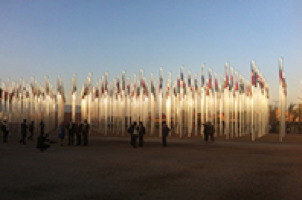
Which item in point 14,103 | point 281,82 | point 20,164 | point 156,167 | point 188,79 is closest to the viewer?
point 156,167

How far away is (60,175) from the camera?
11.2 meters

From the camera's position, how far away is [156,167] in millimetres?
13062

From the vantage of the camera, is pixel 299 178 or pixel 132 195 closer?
pixel 132 195

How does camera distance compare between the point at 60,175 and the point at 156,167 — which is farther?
the point at 156,167

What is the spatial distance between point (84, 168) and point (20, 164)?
3.13 metres

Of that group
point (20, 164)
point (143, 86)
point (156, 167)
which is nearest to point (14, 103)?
point (143, 86)

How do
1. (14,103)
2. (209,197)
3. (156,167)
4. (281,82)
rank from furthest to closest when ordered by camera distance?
(14,103) < (281,82) < (156,167) < (209,197)

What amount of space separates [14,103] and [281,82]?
105 feet

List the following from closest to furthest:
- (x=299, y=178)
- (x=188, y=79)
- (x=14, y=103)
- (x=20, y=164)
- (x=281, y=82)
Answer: (x=299, y=178) < (x=20, y=164) < (x=281, y=82) < (x=188, y=79) < (x=14, y=103)

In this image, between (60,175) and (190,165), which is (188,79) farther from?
(60,175)

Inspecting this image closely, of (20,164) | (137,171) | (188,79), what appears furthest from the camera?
(188,79)

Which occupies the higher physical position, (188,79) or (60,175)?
(188,79)

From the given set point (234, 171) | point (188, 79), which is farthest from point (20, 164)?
point (188, 79)

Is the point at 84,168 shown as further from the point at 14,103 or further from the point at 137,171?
the point at 14,103
